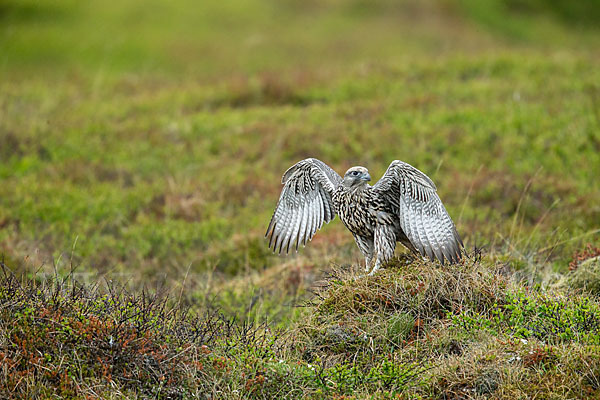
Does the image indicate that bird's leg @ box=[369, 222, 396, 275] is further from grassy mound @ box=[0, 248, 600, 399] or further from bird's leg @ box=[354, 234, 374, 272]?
bird's leg @ box=[354, 234, 374, 272]

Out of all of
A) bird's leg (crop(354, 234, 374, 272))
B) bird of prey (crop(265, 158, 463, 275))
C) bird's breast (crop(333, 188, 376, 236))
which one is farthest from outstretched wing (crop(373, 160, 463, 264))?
bird's leg (crop(354, 234, 374, 272))

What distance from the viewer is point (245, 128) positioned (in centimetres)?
1365

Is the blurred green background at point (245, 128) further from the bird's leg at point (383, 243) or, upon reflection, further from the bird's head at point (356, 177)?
the bird's head at point (356, 177)

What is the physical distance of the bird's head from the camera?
6047 mm

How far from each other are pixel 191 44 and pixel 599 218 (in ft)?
44.6

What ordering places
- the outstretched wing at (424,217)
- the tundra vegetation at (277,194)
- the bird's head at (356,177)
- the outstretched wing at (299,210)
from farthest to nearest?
the outstretched wing at (299,210) < the bird's head at (356,177) < the outstretched wing at (424,217) < the tundra vegetation at (277,194)

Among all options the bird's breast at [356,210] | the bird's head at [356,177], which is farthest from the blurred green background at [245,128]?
the bird's head at [356,177]

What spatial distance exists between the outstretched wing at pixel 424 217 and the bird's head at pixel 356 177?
221 millimetres

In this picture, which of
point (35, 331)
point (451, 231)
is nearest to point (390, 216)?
point (451, 231)

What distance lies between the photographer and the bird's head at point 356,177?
19.8 feet

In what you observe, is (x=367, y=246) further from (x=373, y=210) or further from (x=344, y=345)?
(x=344, y=345)

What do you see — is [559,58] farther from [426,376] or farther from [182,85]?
[426,376]

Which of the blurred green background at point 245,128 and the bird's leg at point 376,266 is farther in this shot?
the blurred green background at point 245,128

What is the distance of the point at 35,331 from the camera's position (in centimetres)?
512
